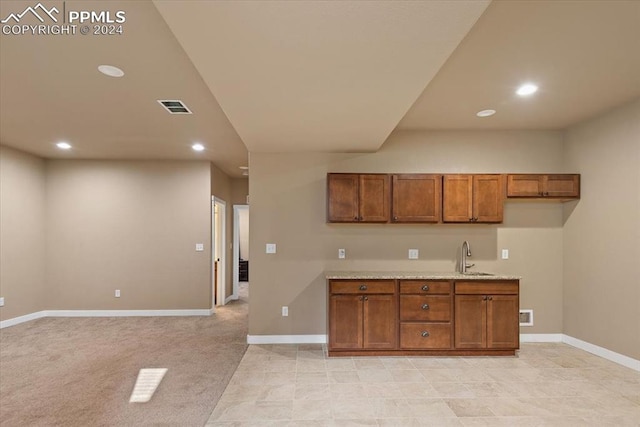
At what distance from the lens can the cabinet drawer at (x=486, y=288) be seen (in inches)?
149

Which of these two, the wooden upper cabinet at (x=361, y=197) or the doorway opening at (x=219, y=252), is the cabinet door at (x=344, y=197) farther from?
the doorway opening at (x=219, y=252)

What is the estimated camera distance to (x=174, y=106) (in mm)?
3537

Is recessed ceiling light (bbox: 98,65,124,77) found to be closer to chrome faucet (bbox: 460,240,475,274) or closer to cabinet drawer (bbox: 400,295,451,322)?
cabinet drawer (bbox: 400,295,451,322)

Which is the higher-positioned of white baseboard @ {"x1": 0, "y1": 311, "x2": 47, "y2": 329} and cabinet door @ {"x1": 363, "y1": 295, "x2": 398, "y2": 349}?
cabinet door @ {"x1": 363, "y1": 295, "x2": 398, "y2": 349}

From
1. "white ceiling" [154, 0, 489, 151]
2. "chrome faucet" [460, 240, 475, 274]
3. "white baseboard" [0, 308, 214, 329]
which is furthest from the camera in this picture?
"white baseboard" [0, 308, 214, 329]

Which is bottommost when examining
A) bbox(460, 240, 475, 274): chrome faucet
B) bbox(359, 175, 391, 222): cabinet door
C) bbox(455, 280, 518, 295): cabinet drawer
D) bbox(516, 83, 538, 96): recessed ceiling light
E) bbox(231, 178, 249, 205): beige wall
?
bbox(455, 280, 518, 295): cabinet drawer

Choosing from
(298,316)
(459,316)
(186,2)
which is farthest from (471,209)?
(186,2)

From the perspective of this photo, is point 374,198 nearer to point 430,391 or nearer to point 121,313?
point 430,391

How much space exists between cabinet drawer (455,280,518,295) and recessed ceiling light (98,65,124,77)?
12.4 ft

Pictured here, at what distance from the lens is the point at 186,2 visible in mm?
1508

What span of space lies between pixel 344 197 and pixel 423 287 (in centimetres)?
134

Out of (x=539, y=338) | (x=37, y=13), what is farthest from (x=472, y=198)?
(x=37, y=13)

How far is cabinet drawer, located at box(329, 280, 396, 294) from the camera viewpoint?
3.80 metres

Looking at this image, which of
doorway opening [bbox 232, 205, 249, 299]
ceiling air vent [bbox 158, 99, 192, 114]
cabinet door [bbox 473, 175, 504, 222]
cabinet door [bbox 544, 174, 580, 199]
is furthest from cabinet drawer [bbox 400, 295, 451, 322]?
doorway opening [bbox 232, 205, 249, 299]
